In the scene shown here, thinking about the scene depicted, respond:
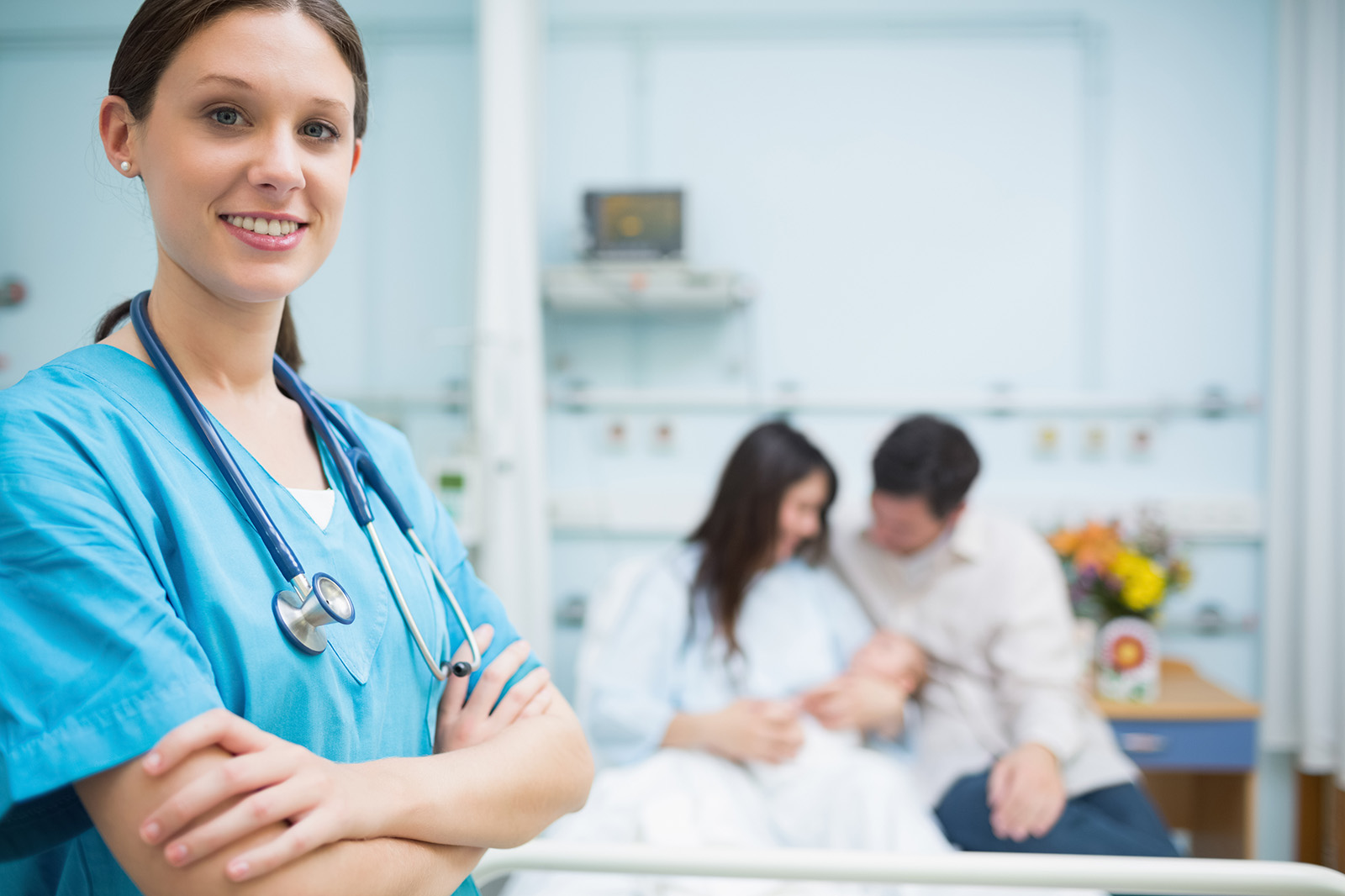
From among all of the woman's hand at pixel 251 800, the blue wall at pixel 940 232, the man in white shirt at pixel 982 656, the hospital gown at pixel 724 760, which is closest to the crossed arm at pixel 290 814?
the woman's hand at pixel 251 800

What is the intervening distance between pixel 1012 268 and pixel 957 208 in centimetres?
28

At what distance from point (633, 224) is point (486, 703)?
2128 mm

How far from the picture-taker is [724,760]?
182 cm

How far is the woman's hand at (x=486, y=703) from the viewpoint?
2.69ft

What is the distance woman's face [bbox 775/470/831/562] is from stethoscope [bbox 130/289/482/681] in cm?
134

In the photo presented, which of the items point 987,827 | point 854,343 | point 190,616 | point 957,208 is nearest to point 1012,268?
point 957,208

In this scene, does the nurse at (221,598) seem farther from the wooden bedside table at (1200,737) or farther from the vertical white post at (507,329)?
the wooden bedside table at (1200,737)

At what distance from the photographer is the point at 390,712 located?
757 millimetres

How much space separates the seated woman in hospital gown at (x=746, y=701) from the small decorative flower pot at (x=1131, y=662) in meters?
0.65

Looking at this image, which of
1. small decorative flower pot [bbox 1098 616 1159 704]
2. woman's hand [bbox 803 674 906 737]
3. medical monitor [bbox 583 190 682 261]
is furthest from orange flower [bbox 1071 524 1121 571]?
medical monitor [bbox 583 190 682 261]

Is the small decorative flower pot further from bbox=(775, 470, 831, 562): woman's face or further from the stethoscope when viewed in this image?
the stethoscope

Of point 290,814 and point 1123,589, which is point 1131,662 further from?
point 290,814

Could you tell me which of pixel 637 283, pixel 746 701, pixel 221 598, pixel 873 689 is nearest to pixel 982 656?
pixel 873 689

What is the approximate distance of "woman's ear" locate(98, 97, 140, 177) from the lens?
68 cm
